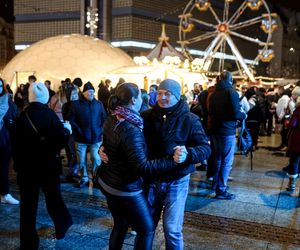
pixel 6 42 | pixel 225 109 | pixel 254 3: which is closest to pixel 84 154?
pixel 225 109

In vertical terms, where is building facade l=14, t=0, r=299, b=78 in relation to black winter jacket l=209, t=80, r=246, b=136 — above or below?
above

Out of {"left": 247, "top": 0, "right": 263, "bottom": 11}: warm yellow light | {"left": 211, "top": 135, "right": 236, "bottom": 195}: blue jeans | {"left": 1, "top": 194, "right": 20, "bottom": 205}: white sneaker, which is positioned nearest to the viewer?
{"left": 1, "top": 194, "right": 20, "bottom": 205}: white sneaker

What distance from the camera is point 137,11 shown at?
4669 cm

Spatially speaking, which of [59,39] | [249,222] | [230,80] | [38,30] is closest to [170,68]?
[59,39]

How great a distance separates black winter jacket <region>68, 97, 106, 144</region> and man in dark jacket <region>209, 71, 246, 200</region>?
74.1 inches

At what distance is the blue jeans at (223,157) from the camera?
638cm

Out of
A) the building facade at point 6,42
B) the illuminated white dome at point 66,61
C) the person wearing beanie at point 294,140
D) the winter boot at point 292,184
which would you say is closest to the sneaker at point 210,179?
the winter boot at point 292,184

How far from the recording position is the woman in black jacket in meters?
3.16

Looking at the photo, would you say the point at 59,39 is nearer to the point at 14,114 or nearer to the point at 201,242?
the point at 14,114

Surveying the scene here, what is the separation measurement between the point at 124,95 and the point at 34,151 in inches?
56.8

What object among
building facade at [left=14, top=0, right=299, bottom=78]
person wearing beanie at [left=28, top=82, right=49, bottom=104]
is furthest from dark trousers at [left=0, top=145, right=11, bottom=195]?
building facade at [left=14, top=0, right=299, bottom=78]

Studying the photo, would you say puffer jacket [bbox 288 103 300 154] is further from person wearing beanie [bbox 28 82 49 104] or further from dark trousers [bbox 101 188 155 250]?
person wearing beanie [bbox 28 82 49 104]

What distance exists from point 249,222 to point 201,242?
1018 millimetres

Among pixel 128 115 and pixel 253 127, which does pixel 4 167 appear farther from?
pixel 253 127
